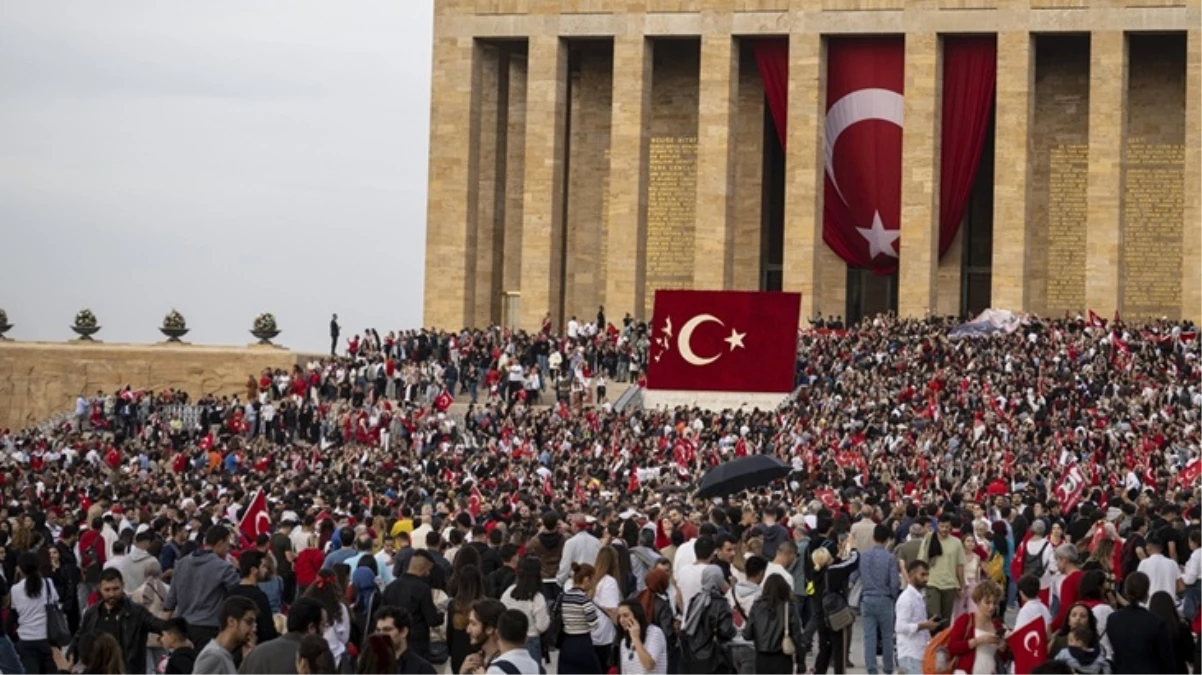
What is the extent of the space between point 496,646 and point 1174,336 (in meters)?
35.4

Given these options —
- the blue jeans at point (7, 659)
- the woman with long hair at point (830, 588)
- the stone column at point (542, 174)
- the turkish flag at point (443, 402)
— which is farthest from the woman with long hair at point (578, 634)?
the stone column at point (542, 174)

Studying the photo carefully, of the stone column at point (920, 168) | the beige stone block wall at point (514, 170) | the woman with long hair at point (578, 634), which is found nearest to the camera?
the woman with long hair at point (578, 634)

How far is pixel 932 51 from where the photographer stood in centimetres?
A: 5716

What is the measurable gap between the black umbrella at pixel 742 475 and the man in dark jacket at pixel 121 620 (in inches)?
406

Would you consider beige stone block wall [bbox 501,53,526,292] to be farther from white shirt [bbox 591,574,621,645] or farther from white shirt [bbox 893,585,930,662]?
white shirt [bbox 591,574,621,645]

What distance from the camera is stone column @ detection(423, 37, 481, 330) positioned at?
60.3 meters

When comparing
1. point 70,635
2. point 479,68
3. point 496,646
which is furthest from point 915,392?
point 496,646

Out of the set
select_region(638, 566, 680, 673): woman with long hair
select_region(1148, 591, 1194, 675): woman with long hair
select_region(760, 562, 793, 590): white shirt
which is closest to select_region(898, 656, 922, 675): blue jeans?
select_region(760, 562, 793, 590): white shirt

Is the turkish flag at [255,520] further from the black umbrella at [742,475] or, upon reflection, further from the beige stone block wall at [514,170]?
the beige stone block wall at [514,170]

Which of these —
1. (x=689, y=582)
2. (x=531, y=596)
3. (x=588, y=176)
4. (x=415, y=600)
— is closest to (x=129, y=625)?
(x=415, y=600)

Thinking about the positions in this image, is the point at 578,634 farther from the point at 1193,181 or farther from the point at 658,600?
the point at 1193,181

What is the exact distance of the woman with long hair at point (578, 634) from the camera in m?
15.5

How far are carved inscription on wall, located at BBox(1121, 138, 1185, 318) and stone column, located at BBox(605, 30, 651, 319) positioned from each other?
12.1 meters

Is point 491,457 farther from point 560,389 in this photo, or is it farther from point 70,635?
point 70,635
